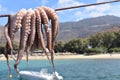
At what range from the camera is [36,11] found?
5.12 metres

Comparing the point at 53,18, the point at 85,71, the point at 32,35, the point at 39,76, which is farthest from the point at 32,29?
the point at 85,71

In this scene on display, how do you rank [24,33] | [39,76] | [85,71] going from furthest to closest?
[85,71]
[39,76]
[24,33]

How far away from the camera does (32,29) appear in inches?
197

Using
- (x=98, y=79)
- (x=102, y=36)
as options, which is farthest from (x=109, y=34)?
(x=98, y=79)

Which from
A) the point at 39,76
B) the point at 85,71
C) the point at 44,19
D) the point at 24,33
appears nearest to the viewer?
the point at 24,33

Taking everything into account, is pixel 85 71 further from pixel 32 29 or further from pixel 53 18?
pixel 32 29

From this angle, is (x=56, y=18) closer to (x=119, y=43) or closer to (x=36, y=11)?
(x=36, y=11)

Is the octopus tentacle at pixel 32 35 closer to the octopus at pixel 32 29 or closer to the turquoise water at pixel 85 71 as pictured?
the octopus at pixel 32 29

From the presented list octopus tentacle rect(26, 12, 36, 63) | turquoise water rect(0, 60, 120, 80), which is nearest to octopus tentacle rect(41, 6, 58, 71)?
octopus tentacle rect(26, 12, 36, 63)

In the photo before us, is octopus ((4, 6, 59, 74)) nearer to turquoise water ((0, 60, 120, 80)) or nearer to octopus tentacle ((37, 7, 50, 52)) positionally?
octopus tentacle ((37, 7, 50, 52))

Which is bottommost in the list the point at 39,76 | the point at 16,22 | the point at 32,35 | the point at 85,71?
the point at 85,71

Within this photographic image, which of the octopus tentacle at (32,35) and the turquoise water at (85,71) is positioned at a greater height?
the octopus tentacle at (32,35)

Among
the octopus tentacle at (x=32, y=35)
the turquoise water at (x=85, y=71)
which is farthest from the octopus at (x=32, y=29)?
the turquoise water at (x=85, y=71)

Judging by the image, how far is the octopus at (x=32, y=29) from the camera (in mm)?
4980
